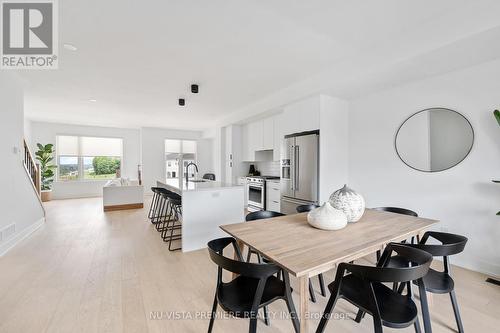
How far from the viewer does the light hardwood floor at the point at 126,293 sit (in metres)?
1.67

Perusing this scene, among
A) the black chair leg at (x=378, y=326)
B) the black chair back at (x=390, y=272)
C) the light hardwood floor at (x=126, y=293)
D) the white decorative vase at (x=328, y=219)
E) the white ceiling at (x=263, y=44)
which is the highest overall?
the white ceiling at (x=263, y=44)

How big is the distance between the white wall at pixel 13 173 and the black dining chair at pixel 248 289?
341cm

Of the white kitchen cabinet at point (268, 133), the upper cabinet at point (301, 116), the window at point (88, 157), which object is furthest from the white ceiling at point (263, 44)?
the window at point (88, 157)

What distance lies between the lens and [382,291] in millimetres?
1448

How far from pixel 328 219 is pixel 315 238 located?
0.24 m

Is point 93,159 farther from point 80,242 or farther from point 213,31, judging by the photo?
point 213,31

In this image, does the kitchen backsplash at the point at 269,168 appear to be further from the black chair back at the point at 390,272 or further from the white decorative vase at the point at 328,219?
the black chair back at the point at 390,272

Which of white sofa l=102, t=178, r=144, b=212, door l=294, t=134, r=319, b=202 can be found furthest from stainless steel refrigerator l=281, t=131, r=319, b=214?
white sofa l=102, t=178, r=144, b=212

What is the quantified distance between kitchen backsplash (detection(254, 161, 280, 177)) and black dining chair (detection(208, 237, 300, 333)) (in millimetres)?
4159

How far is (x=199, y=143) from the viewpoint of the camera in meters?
8.67

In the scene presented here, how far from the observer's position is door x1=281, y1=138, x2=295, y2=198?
13.2 feet

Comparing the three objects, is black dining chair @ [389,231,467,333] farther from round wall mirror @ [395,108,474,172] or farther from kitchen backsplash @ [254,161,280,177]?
kitchen backsplash @ [254,161,280,177]

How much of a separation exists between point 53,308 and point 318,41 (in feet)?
12.0

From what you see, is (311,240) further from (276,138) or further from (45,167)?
(45,167)
